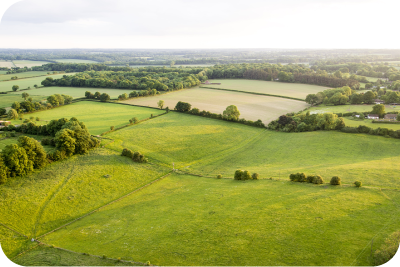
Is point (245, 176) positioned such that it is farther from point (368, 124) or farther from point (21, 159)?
point (368, 124)

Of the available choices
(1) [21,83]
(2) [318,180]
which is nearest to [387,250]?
(2) [318,180]

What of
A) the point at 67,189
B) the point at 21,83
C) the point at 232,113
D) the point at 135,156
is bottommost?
the point at 67,189

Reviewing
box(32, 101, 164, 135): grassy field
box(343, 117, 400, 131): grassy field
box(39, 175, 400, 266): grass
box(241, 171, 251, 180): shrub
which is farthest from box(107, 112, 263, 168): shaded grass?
box(343, 117, 400, 131): grassy field

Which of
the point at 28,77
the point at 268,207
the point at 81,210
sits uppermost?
the point at 28,77

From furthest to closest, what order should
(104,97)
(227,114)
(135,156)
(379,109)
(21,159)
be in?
(104,97) → (227,114) → (379,109) → (135,156) → (21,159)

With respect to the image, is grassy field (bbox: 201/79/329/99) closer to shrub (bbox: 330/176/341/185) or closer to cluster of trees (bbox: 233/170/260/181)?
cluster of trees (bbox: 233/170/260/181)

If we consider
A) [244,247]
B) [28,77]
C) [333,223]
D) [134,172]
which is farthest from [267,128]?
[28,77]

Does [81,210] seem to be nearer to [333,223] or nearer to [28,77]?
[333,223]

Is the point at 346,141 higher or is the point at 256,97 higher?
the point at 256,97
